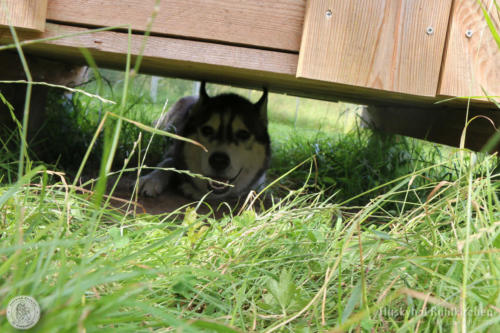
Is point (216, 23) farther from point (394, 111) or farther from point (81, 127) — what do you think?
point (394, 111)

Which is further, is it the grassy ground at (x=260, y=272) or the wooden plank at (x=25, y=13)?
the wooden plank at (x=25, y=13)

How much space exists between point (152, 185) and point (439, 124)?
2527mm

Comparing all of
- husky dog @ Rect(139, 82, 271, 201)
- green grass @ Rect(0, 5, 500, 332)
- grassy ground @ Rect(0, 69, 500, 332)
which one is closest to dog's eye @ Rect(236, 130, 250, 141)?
husky dog @ Rect(139, 82, 271, 201)

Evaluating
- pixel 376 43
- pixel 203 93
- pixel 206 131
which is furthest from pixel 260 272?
pixel 203 93

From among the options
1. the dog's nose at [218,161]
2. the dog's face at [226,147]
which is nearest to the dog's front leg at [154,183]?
the dog's face at [226,147]

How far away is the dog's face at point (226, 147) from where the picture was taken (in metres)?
4.21

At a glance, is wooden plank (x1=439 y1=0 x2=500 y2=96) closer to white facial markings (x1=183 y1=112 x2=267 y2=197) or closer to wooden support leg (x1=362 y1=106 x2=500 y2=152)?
wooden support leg (x1=362 y1=106 x2=500 y2=152)

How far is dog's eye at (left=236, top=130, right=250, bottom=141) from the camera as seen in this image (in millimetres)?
4489

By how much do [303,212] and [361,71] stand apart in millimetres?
923

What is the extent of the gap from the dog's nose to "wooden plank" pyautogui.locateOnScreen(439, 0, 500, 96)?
233 centimetres

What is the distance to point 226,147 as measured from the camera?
14.1ft

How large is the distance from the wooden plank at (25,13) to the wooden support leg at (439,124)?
2.38 meters

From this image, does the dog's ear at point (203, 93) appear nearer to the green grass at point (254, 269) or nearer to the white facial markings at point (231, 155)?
the white facial markings at point (231, 155)

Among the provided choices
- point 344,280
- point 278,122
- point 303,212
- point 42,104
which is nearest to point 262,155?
point 42,104
